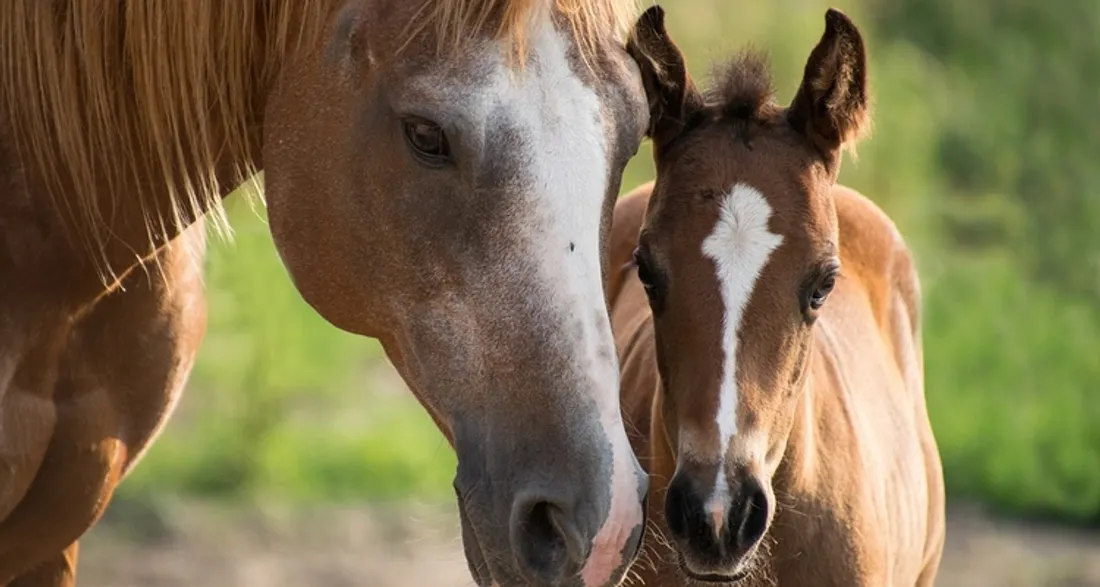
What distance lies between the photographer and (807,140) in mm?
3037

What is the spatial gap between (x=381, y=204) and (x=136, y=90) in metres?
0.50

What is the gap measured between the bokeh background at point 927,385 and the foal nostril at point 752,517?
6.75 ft

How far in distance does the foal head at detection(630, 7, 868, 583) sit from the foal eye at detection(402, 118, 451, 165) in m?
0.49

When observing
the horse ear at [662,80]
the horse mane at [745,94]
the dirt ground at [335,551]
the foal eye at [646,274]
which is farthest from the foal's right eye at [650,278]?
the dirt ground at [335,551]

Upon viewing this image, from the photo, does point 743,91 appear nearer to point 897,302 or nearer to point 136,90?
point 136,90

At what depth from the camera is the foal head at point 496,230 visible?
2.12 metres

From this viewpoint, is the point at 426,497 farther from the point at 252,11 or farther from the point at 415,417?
the point at 252,11

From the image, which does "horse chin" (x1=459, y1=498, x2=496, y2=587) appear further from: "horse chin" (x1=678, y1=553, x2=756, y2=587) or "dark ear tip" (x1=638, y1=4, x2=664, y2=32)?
"dark ear tip" (x1=638, y1=4, x2=664, y2=32)

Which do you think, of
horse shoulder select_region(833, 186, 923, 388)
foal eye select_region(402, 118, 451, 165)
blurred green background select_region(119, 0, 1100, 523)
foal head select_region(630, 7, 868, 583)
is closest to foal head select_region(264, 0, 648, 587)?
foal eye select_region(402, 118, 451, 165)

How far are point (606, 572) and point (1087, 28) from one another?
9415 millimetres

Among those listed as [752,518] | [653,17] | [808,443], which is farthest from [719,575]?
[653,17]

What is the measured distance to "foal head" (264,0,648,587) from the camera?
6.97 feet

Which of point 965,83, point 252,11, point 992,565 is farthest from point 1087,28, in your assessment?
point 252,11

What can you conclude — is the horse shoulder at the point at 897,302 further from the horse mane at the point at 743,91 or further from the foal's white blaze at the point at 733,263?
the foal's white blaze at the point at 733,263
